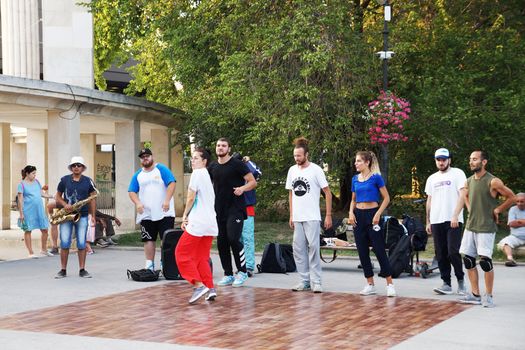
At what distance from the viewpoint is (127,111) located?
81.0ft

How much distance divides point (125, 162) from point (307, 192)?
14.0 meters

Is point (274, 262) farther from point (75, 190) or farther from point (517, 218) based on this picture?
point (517, 218)

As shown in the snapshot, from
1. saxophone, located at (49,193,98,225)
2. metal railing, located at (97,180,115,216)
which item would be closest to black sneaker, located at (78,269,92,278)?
saxophone, located at (49,193,98,225)

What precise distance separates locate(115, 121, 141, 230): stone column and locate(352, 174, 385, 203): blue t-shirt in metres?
14.2

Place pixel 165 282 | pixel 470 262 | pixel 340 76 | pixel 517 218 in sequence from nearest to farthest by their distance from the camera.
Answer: pixel 470 262, pixel 165 282, pixel 517 218, pixel 340 76

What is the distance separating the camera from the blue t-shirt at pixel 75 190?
1395 cm

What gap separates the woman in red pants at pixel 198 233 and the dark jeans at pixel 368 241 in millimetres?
1972

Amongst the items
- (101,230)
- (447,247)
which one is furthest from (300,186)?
(101,230)

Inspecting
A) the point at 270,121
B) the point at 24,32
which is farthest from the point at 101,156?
the point at 270,121

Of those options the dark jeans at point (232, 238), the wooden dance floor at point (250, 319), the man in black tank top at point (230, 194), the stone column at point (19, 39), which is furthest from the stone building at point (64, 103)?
the wooden dance floor at point (250, 319)

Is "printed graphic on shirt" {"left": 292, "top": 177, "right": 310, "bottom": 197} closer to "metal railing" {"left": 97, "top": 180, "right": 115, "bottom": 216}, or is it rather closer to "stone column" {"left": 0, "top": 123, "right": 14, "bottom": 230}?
"stone column" {"left": 0, "top": 123, "right": 14, "bottom": 230}

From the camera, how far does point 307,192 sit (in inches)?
478

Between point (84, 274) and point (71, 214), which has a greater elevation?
point (71, 214)

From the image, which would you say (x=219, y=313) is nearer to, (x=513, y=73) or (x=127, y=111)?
(x=127, y=111)
